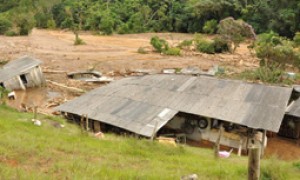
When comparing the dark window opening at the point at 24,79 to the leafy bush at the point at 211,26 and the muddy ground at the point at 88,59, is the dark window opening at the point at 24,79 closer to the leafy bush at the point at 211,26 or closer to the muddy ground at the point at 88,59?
the muddy ground at the point at 88,59

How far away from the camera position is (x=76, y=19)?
6344cm

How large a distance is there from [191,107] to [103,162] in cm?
685

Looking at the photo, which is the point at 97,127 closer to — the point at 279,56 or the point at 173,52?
the point at 279,56

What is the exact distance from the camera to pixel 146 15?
196 feet

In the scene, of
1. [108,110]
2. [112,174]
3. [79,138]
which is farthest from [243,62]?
[112,174]

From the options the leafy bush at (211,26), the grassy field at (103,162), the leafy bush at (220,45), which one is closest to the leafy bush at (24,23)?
the leafy bush at (211,26)

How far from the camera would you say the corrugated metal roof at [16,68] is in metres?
22.6

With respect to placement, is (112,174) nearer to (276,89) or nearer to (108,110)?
(108,110)

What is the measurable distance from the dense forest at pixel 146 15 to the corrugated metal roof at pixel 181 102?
111 feet

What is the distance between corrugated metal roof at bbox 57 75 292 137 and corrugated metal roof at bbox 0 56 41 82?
7.71 m

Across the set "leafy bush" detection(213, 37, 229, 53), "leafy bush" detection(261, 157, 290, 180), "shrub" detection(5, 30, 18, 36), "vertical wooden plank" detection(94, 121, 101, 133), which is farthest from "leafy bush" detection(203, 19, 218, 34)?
"leafy bush" detection(261, 157, 290, 180)

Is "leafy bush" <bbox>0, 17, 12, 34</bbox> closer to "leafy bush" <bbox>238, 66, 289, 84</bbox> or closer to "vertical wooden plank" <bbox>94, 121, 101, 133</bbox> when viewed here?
"leafy bush" <bbox>238, 66, 289, 84</bbox>

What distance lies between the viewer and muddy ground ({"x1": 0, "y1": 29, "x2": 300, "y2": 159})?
23812 mm

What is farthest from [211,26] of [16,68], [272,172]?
[272,172]
